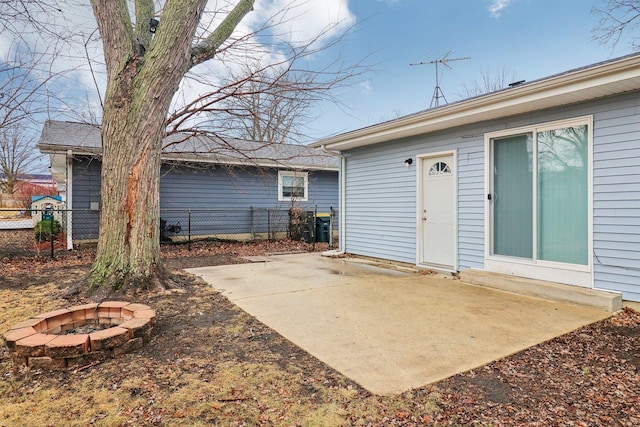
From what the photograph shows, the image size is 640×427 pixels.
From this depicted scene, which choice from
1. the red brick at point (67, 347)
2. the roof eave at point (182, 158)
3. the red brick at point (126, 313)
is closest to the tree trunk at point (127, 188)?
the red brick at point (126, 313)

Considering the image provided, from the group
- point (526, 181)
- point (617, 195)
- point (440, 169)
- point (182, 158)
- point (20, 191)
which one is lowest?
point (617, 195)

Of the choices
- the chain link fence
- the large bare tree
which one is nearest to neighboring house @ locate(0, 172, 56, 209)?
the chain link fence

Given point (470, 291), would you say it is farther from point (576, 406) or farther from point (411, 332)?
point (576, 406)

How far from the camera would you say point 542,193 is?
15.8 feet

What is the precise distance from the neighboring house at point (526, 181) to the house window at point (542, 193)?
0.01 metres

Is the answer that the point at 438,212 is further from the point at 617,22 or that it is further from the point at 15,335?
the point at 617,22

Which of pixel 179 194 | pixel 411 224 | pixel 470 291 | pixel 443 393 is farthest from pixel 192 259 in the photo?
pixel 443 393

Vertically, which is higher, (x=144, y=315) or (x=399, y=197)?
(x=399, y=197)

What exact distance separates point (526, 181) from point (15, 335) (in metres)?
5.72

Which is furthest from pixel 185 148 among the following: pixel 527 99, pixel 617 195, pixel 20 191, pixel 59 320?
pixel 20 191

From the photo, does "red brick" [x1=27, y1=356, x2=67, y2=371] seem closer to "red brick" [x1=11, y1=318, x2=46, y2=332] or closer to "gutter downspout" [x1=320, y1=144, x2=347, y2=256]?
"red brick" [x1=11, y1=318, x2=46, y2=332]

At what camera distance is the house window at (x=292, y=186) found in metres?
12.2

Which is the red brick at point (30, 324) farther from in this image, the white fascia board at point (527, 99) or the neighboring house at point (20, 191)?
the neighboring house at point (20, 191)

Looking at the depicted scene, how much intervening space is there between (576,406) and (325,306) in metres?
2.50
